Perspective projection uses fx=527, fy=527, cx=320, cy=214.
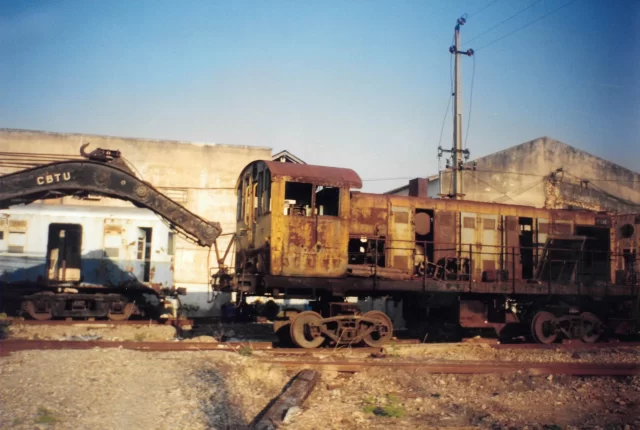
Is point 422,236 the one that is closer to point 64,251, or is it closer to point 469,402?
point 469,402

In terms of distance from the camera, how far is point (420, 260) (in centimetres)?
1307

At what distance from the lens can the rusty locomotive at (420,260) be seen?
437 inches

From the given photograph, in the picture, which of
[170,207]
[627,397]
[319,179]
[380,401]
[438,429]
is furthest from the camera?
[319,179]

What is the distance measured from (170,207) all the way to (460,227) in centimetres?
727

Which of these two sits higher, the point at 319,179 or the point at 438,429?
the point at 319,179

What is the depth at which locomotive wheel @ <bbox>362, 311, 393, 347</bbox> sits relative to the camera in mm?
11594

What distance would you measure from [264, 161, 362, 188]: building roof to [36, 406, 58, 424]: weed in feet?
21.0

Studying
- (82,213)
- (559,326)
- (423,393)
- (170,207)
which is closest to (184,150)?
(82,213)

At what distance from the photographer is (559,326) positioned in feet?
43.0

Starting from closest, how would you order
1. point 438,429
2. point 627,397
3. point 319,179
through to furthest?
point 438,429
point 627,397
point 319,179

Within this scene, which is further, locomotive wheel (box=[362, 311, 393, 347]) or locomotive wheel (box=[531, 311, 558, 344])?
locomotive wheel (box=[531, 311, 558, 344])

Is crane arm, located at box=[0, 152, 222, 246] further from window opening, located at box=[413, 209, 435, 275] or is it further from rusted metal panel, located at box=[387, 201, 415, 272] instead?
window opening, located at box=[413, 209, 435, 275]

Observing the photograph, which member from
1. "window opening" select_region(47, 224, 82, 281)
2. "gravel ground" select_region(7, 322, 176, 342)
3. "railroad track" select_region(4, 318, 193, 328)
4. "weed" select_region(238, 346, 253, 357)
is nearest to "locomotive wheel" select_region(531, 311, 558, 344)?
"weed" select_region(238, 346, 253, 357)

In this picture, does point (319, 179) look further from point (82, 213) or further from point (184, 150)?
point (184, 150)
